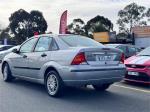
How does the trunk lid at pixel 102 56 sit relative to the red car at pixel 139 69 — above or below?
above

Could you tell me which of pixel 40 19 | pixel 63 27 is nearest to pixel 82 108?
pixel 63 27

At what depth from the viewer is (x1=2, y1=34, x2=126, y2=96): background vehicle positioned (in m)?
7.23

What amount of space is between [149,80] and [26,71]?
3.48 metres

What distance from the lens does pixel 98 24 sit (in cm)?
7600

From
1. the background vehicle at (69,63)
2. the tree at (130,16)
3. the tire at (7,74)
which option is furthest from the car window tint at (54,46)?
the tree at (130,16)

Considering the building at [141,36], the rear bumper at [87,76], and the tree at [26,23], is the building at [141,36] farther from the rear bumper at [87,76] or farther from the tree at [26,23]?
the tree at [26,23]

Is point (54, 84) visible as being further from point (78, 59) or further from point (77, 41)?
point (77, 41)

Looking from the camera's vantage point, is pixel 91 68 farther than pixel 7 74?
No

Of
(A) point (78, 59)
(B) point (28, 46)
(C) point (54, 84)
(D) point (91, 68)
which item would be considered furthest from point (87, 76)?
(B) point (28, 46)

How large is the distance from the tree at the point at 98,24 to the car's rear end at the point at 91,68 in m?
66.4

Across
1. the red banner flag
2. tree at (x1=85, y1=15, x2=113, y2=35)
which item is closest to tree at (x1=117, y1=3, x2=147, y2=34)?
tree at (x1=85, y1=15, x2=113, y2=35)

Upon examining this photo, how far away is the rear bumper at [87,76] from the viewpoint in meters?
7.14

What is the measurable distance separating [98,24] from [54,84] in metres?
69.0

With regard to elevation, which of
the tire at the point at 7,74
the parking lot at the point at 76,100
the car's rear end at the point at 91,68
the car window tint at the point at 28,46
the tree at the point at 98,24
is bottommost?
the parking lot at the point at 76,100
